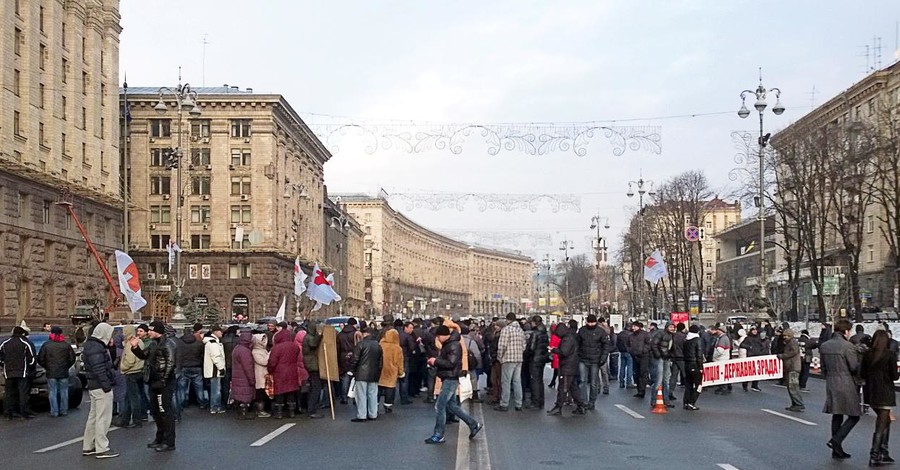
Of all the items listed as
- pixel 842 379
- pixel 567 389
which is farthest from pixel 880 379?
pixel 567 389

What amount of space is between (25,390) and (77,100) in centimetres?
4002

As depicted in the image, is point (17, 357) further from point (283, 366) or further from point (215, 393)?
point (283, 366)

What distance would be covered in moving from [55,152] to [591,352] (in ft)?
134

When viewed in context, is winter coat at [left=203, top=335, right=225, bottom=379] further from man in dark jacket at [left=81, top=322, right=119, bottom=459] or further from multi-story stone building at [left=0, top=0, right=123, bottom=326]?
multi-story stone building at [left=0, top=0, right=123, bottom=326]

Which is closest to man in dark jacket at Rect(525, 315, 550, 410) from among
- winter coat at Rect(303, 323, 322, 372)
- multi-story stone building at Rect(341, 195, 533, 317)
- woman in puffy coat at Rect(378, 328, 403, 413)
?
woman in puffy coat at Rect(378, 328, 403, 413)

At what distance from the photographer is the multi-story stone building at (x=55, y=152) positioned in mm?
46625

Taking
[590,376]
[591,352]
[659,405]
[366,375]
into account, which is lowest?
[659,405]

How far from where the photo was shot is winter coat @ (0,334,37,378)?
1930 cm

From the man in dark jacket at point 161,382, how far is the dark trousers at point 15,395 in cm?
671

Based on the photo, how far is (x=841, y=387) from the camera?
1300 cm

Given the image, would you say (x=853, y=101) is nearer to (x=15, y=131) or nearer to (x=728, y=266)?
(x=728, y=266)

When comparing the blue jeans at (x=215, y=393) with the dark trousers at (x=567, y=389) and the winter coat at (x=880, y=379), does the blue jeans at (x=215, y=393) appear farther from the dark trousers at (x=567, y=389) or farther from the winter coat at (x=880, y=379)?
the winter coat at (x=880, y=379)

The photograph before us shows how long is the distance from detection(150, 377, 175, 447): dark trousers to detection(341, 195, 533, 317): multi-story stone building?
110 m

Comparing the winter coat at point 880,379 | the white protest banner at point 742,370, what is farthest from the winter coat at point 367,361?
the white protest banner at point 742,370
